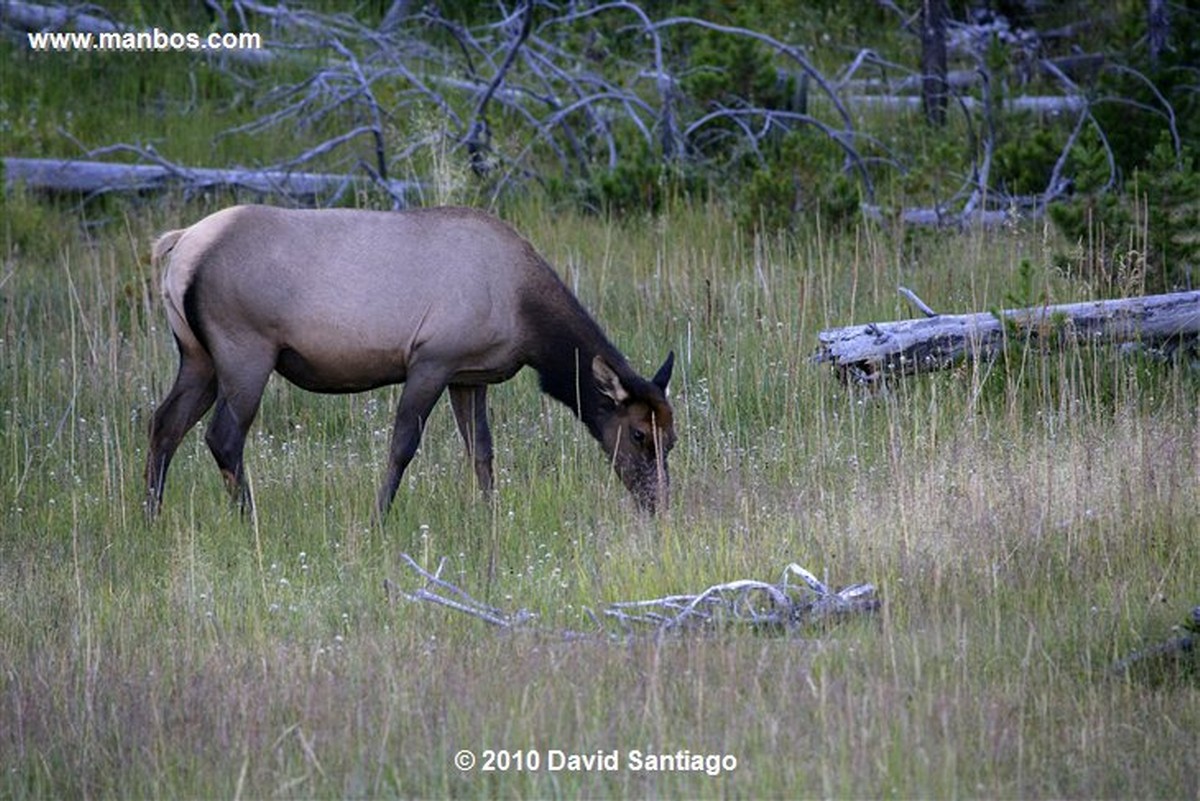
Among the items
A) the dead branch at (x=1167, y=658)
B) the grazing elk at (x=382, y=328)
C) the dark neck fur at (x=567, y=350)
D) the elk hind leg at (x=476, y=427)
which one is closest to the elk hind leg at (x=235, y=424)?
the grazing elk at (x=382, y=328)

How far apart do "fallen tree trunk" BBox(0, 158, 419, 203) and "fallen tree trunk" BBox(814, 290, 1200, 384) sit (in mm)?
5306

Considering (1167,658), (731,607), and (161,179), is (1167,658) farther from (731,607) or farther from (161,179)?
(161,179)

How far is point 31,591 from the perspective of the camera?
761 cm

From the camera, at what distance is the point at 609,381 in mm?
8984

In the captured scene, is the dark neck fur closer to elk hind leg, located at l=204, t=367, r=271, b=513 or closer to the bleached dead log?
elk hind leg, located at l=204, t=367, r=271, b=513

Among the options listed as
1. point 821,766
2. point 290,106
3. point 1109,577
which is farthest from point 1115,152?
point 821,766

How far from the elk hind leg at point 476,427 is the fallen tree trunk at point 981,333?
6.26 feet

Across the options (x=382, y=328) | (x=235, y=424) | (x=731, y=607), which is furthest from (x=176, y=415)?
(x=731, y=607)

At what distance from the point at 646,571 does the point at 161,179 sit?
8.69 m

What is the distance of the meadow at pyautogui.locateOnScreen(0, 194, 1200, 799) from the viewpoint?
5699mm

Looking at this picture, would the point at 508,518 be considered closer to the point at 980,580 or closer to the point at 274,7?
the point at 980,580

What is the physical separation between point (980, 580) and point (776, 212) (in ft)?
21.0

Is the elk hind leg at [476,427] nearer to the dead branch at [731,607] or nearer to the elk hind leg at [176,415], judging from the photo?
the elk hind leg at [176,415]

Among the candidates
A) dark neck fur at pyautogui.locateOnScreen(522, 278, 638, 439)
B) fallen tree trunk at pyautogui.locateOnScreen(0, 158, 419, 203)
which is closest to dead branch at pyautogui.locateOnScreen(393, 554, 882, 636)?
dark neck fur at pyautogui.locateOnScreen(522, 278, 638, 439)
